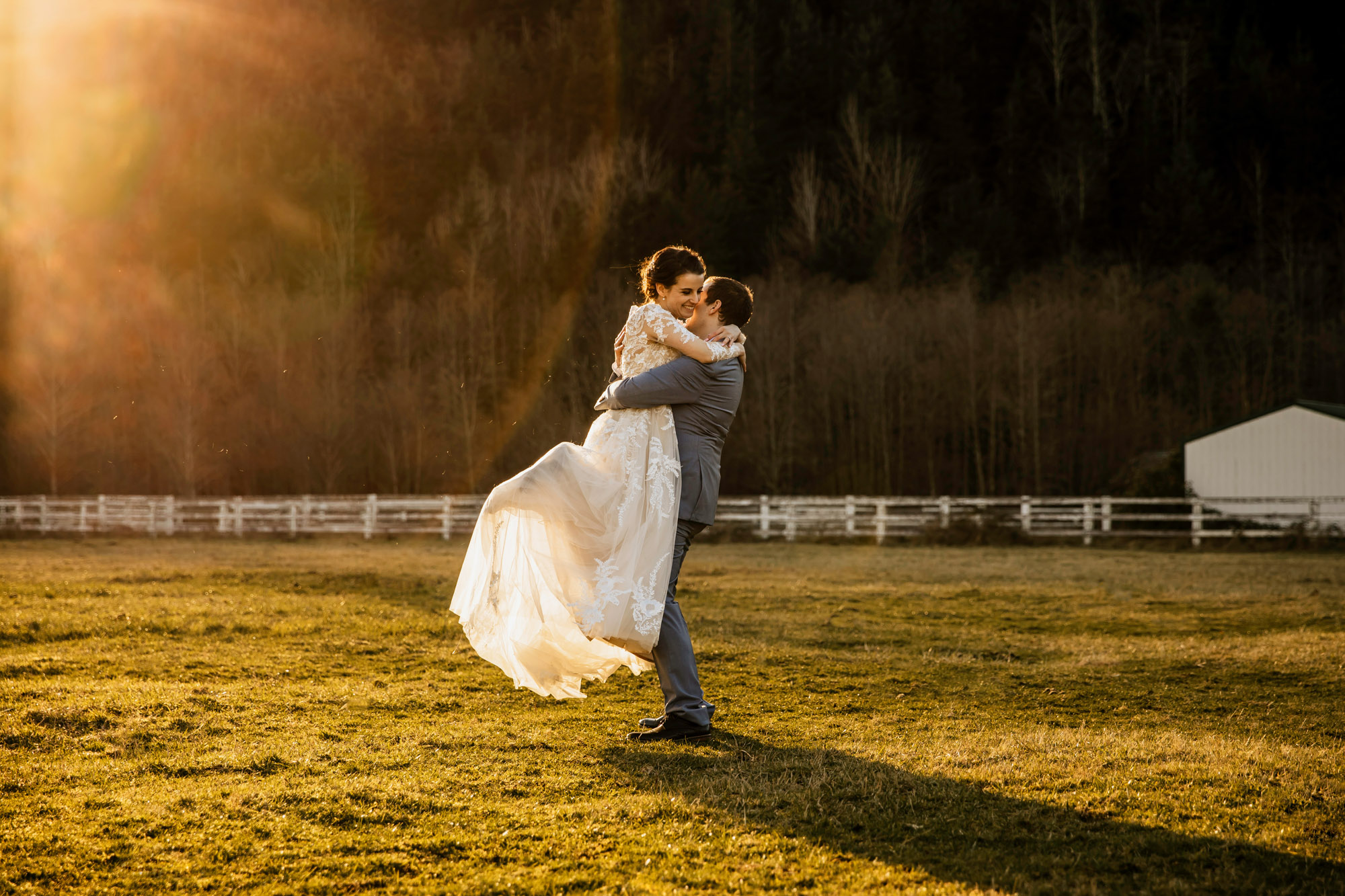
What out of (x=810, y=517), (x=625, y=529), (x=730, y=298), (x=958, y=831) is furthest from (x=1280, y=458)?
(x=958, y=831)

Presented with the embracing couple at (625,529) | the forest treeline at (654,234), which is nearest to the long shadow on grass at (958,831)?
the embracing couple at (625,529)

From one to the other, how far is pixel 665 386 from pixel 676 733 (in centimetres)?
152

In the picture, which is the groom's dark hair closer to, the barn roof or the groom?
the groom

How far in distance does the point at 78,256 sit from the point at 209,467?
43.5 ft

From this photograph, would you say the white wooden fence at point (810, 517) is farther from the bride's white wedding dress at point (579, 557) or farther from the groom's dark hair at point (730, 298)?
the bride's white wedding dress at point (579, 557)

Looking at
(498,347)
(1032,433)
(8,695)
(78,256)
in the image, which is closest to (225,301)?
(78,256)

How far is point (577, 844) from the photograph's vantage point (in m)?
3.14

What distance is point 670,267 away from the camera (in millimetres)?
→ 4785

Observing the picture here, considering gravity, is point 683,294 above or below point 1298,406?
below

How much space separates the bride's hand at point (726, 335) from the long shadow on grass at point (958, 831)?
71.4 inches

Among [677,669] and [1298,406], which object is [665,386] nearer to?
[677,669]

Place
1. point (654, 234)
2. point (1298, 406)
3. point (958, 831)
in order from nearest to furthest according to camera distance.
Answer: point (958, 831), point (1298, 406), point (654, 234)

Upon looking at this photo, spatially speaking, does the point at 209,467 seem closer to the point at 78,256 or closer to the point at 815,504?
the point at 78,256

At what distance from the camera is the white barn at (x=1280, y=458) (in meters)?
24.1
